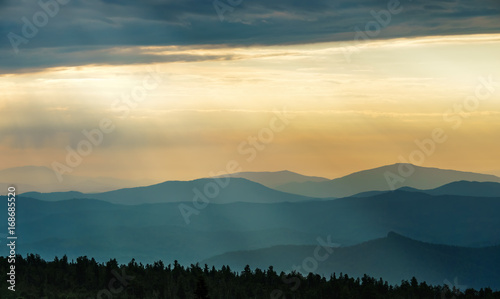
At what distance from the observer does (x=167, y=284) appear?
367 feet

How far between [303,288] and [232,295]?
38.0 ft

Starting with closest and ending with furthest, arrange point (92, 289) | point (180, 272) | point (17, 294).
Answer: point (17, 294) < point (92, 289) < point (180, 272)

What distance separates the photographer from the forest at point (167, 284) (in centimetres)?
10769

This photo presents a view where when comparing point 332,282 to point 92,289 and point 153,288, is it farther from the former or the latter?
point 92,289

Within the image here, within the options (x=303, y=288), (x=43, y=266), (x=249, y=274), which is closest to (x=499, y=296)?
(x=303, y=288)

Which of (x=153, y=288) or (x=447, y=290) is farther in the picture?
(x=447, y=290)

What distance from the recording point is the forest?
108 metres

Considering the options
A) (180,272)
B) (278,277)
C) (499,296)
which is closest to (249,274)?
(278,277)

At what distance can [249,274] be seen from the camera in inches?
4904

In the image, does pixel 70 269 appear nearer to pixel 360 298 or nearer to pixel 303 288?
pixel 303 288

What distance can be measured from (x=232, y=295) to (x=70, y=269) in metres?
24.2

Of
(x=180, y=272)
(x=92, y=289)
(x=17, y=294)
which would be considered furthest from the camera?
(x=180, y=272)

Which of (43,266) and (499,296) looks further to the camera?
(499,296)

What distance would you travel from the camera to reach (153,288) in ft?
363
